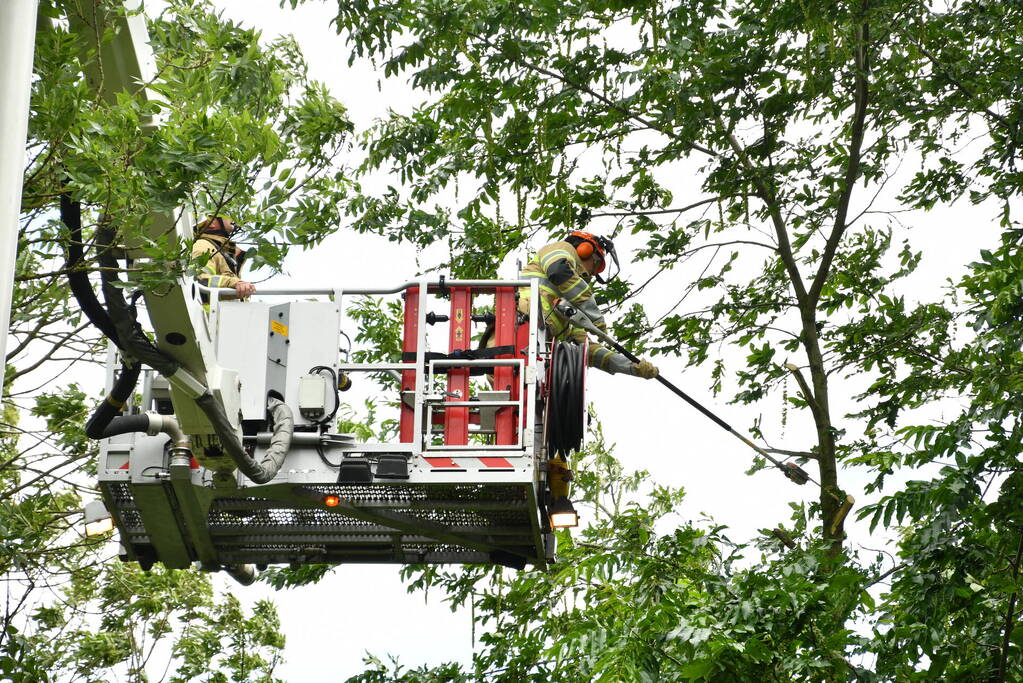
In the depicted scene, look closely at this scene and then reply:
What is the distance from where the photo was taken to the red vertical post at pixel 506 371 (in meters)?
9.15

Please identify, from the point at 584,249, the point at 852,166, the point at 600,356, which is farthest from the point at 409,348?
the point at 852,166

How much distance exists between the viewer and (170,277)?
7008mm

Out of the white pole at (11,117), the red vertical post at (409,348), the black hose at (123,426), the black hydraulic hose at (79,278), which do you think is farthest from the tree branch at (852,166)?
the white pole at (11,117)

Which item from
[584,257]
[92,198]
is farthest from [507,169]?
[92,198]

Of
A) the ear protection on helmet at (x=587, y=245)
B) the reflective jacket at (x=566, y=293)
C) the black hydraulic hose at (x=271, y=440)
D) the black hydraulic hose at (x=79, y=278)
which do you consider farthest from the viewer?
the ear protection on helmet at (x=587, y=245)

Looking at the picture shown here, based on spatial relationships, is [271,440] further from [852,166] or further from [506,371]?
[852,166]

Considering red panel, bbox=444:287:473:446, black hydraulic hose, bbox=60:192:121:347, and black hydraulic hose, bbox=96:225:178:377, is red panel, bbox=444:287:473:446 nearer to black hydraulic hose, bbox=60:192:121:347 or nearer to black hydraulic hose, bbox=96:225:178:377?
black hydraulic hose, bbox=96:225:178:377

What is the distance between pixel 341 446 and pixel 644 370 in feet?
8.44

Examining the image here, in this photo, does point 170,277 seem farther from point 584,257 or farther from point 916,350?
point 916,350

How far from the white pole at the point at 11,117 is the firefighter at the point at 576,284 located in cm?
563

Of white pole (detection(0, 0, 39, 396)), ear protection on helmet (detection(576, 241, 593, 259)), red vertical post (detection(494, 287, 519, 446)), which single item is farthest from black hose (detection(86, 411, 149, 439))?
white pole (detection(0, 0, 39, 396))

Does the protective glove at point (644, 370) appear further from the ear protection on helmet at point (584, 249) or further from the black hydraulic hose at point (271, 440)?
the black hydraulic hose at point (271, 440)

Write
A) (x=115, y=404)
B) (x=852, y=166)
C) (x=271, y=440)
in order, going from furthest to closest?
(x=852, y=166) → (x=271, y=440) → (x=115, y=404)

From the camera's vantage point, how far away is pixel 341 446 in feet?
29.6
